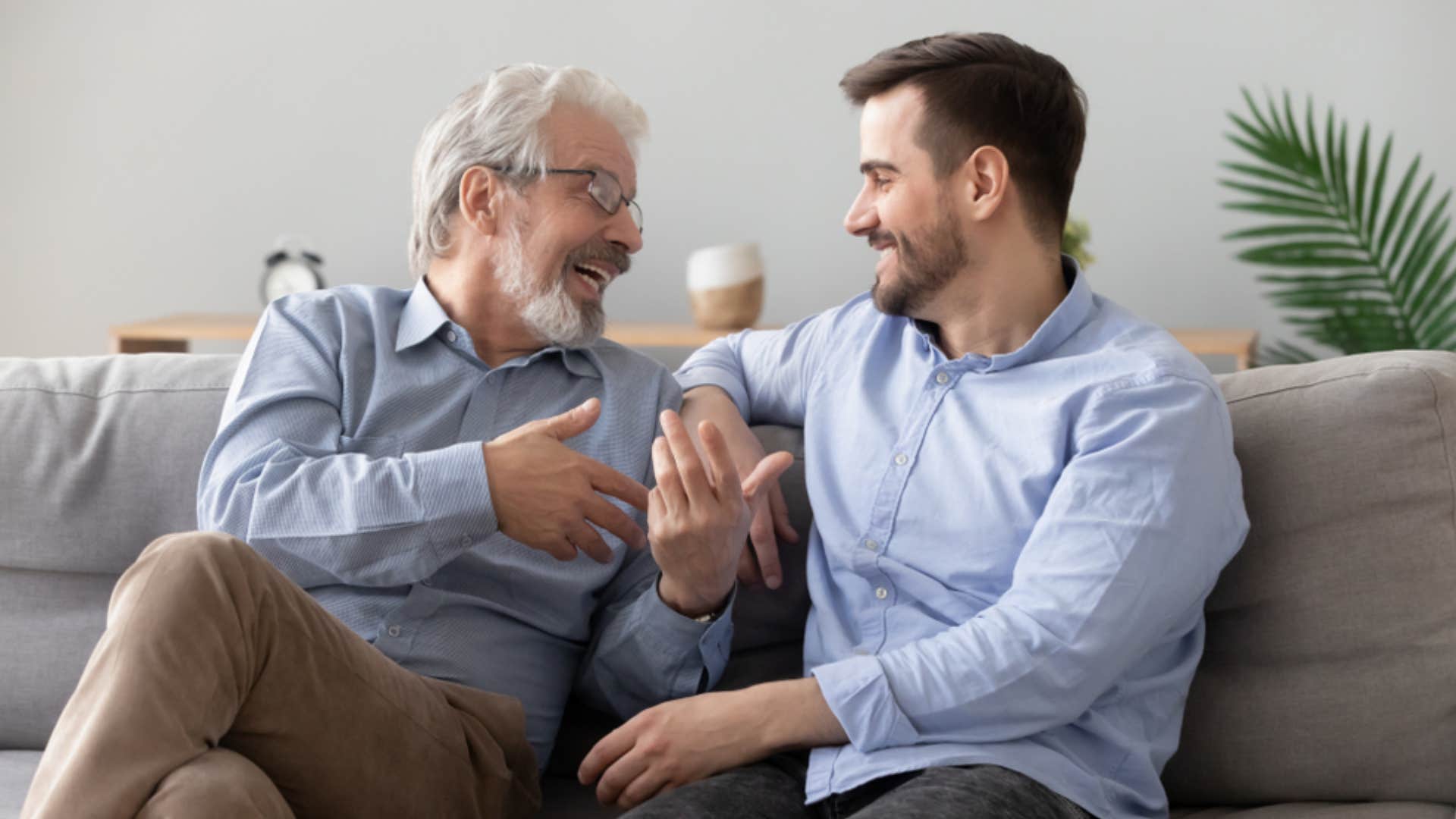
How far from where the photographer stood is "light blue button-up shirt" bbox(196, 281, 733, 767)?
1.63 meters

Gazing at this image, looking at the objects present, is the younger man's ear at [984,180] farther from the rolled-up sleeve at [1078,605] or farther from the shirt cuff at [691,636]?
the shirt cuff at [691,636]

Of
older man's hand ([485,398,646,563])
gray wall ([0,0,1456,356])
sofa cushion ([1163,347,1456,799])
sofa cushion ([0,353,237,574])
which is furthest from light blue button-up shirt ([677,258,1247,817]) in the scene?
gray wall ([0,0,1456,356])

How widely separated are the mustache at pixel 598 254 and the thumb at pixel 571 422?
352mm

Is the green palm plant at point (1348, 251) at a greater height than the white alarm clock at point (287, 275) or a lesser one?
greater

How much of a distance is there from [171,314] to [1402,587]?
11.7 ft

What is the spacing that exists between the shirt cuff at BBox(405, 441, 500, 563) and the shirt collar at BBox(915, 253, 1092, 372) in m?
0.57

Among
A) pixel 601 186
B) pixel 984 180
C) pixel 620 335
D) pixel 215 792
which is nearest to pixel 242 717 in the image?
pixel 215 792

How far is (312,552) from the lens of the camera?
1646mm

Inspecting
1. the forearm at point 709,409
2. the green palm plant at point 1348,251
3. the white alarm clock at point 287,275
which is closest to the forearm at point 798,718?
the forearm at point 709,409

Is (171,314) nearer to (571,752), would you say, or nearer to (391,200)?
(391,200)

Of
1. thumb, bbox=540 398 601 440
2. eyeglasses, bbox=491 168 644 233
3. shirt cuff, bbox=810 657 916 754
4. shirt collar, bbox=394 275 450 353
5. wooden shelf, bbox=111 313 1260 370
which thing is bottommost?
wooden shelf, bbox=111 313 1260 370

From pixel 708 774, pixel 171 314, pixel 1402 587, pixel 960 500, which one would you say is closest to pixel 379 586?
Result: pixel 708 774

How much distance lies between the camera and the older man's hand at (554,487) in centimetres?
162

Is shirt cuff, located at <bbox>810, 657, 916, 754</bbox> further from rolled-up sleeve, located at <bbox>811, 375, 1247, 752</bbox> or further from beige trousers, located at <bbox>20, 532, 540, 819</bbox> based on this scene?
beige trousers, located at <bbox>20, 532, 540, 819</bbox>
